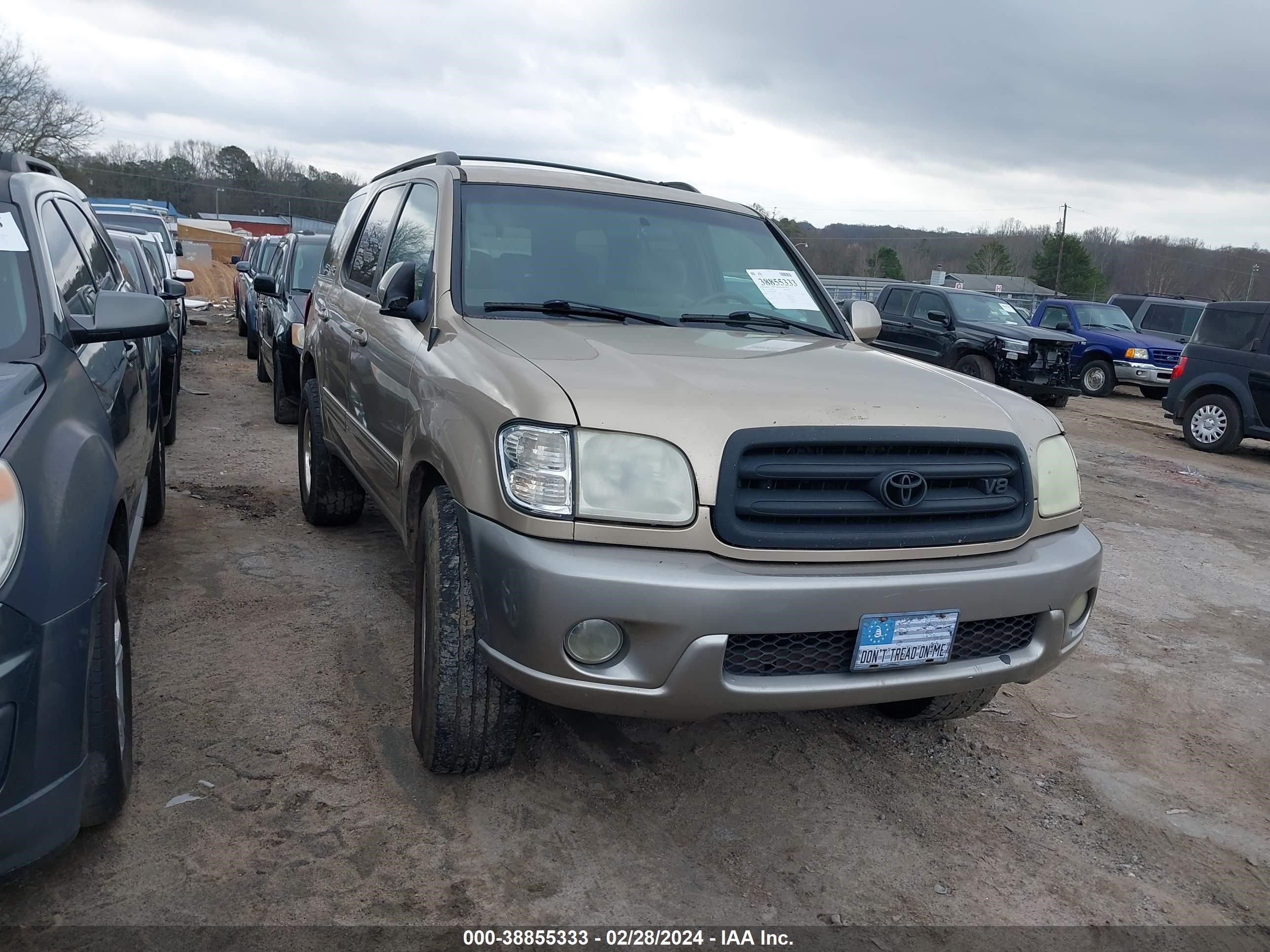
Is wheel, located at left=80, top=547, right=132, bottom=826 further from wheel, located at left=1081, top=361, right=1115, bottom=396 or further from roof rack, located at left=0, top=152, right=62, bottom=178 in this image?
wheel, located at left=1081, top=361, right=1115, bottom=396

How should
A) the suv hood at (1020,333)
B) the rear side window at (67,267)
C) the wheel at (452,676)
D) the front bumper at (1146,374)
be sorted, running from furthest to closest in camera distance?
1. the front bumper at (1146,374)
2. the suv hood at (1020,333)
3. the rear side window at (67,267)
4. the wheel at (452,676)

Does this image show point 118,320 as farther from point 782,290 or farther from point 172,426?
point 172,426

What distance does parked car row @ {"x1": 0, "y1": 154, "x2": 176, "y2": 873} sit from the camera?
6.38 feet

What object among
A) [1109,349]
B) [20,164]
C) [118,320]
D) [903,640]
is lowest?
[1109,349]

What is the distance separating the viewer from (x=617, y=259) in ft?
11.8

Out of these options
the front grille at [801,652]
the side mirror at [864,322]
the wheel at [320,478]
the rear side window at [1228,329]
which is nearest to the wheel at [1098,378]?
the rear side window at [1228,329]

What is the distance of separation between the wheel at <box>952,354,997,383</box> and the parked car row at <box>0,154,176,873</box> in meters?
12.6

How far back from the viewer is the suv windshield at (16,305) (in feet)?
8.37

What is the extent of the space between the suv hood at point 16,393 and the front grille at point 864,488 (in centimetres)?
164

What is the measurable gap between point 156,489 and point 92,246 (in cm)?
149

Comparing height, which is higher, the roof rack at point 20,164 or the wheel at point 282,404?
the roof rack at point 20,164

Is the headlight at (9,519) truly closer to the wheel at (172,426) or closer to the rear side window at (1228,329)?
the wheel at (172,426)

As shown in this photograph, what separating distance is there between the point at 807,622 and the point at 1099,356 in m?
17.1

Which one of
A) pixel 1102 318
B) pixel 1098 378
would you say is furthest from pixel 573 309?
pixel 1102 318
